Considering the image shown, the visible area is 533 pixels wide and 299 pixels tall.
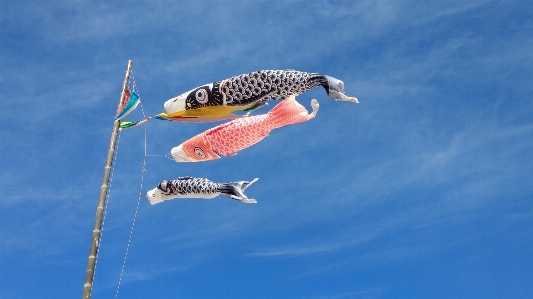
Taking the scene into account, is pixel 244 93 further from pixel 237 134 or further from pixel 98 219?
pixel 98 219

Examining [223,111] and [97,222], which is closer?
[97,222]

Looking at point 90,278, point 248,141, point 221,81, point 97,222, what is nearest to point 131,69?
point 221,81

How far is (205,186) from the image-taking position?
1238 centimetres

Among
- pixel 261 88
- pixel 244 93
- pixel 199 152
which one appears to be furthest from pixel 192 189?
pixel 261 88

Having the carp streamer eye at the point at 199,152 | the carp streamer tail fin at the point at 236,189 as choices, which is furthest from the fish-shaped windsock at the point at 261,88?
the carp streamer tail fin at the point at 236,189

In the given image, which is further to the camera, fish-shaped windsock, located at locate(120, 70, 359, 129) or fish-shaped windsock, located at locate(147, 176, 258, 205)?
fish-shaped windsock, located at locate(147, 176, 258, 205)

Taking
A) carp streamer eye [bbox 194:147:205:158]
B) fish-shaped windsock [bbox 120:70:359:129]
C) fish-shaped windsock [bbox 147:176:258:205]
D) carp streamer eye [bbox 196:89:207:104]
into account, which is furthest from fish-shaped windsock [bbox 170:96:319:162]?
carp streamer eye [bbox 196:89:207:104]

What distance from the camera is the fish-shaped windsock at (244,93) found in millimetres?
10680

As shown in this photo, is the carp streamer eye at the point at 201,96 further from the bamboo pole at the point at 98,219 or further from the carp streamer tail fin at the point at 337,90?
the carp streamer tail fin at the point at 337,90

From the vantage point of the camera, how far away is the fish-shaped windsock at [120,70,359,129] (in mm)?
10680

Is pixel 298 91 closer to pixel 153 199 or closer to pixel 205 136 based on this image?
pixel 205 136

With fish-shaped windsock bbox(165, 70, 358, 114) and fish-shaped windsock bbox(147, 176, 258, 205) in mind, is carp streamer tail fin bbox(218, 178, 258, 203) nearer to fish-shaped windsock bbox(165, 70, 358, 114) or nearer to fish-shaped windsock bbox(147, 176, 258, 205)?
fish-shaped windsock bbox(147, 176, 258, 205)

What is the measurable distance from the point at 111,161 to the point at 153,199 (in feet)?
10.1

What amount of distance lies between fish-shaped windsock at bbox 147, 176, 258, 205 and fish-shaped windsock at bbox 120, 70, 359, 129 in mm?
1751
